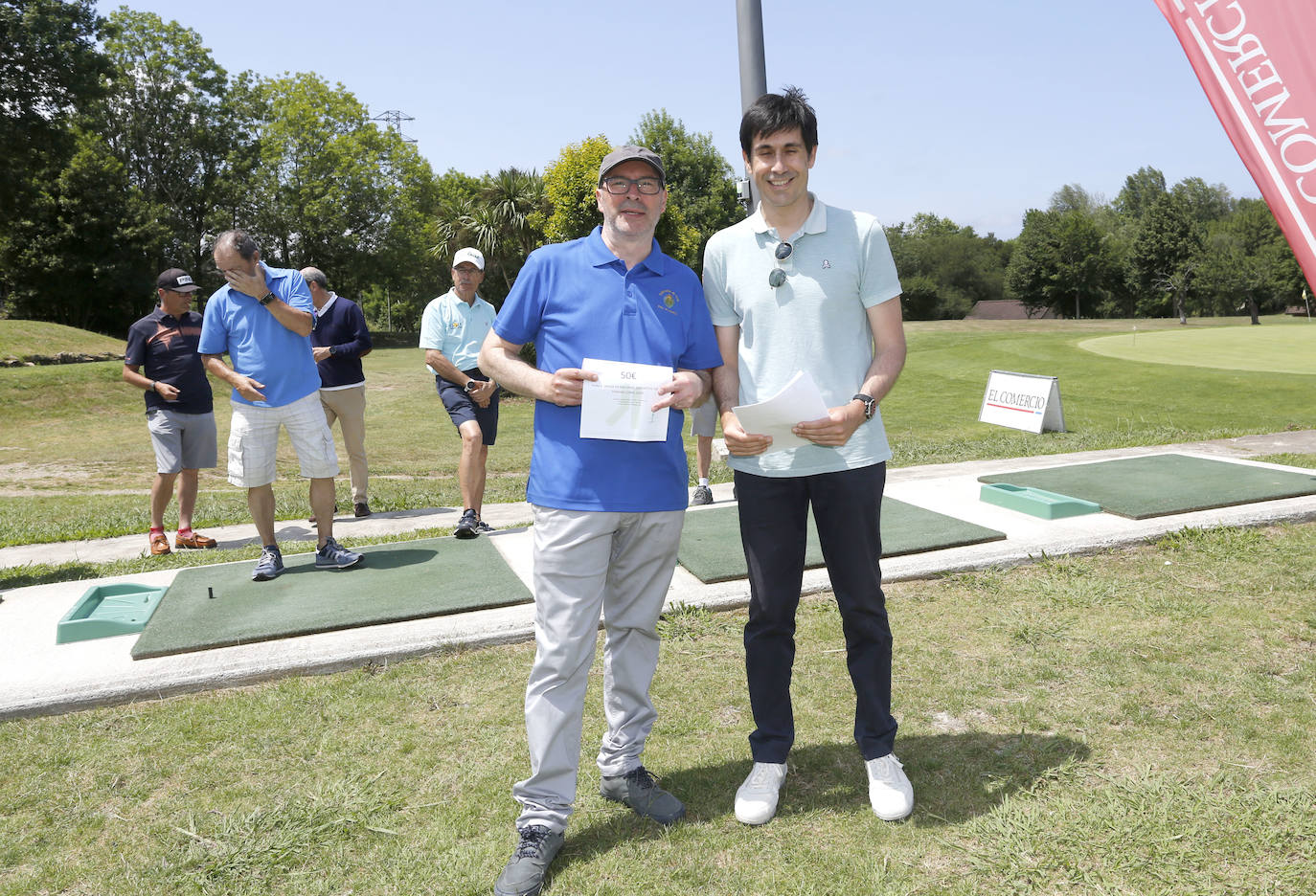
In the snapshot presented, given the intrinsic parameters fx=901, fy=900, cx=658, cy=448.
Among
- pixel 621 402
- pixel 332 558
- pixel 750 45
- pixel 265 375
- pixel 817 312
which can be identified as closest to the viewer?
pixel 621 402

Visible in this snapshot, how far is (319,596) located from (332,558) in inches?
26.1

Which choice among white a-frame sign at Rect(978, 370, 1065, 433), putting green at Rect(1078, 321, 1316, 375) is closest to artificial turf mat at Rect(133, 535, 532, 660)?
white a-frame sign at Rect(978, 370, 1065, 433)

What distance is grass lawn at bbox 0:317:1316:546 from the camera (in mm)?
9922

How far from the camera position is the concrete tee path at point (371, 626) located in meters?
4.10

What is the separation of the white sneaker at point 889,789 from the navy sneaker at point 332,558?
12.6 ft

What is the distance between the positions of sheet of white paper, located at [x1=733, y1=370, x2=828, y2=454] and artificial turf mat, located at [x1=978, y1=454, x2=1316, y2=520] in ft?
14.8

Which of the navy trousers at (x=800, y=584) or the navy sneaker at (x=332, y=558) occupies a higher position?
the navy trousers at (x=800, y=584)

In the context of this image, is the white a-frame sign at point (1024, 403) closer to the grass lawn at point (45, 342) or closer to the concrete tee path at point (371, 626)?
the concrete tee path at point (371, 626)

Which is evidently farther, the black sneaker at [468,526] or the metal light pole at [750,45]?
the black sneaker at [468,526]

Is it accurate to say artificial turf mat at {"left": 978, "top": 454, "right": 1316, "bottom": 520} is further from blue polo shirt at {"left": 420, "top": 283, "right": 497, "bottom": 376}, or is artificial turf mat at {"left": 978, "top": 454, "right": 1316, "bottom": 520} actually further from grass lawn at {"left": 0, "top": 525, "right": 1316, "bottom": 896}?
blue polo shirt at {"left": 420, "top": 283, "right": 497, "bottom": 376}

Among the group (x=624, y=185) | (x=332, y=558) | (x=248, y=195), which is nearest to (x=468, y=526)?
(x=332, y=558)

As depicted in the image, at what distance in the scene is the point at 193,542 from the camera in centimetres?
715

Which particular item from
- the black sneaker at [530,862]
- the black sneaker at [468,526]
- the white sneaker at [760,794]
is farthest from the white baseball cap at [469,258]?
the black sneaker at [530,862]

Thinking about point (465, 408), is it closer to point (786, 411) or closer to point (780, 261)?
point (780, 261)
